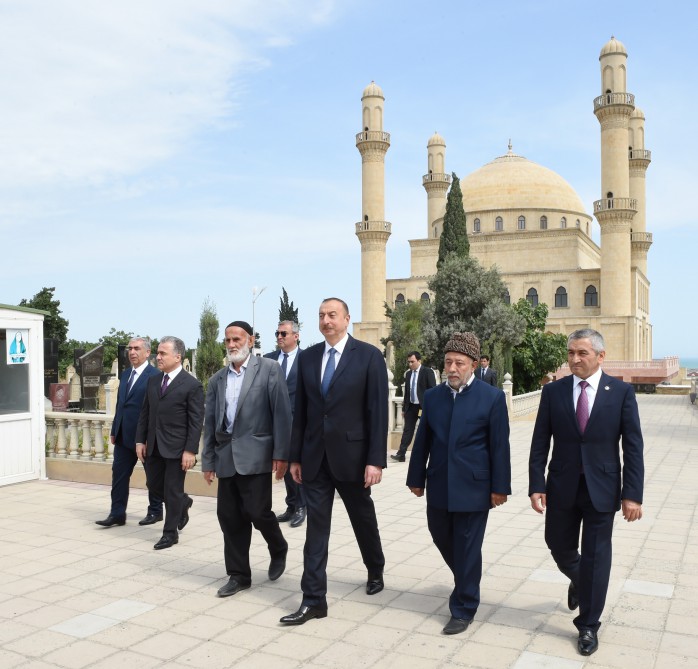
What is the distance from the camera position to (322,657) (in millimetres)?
4016

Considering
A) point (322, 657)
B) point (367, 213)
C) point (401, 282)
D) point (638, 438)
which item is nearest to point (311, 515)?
point (322, 657)

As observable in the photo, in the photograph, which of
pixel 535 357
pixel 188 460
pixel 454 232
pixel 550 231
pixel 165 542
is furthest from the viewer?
pixel 550 231

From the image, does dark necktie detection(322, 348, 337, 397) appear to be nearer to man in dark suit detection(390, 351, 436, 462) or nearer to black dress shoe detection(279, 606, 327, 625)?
black dress shoe detection(279, 606, 327, 625)

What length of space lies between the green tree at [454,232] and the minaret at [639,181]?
20.3 meters

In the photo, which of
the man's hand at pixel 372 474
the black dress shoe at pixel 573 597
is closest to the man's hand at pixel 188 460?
the man's hand at pixel 372 474

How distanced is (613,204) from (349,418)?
4425 centimetres

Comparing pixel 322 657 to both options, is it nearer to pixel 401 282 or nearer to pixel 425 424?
pixel 425 424

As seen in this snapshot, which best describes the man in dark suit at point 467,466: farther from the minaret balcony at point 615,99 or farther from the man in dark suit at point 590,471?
the minaret balcony at point 615,99

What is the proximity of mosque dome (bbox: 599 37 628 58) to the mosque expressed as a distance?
78 millimetres

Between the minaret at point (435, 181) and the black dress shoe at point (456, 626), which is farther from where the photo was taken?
the minaret at point (435, 181)

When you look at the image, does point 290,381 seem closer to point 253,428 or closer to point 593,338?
point 253,428

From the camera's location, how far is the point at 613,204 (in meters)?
44.9

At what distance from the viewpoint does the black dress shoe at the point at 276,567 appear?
538 cm

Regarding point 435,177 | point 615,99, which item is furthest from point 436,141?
point 615,99
